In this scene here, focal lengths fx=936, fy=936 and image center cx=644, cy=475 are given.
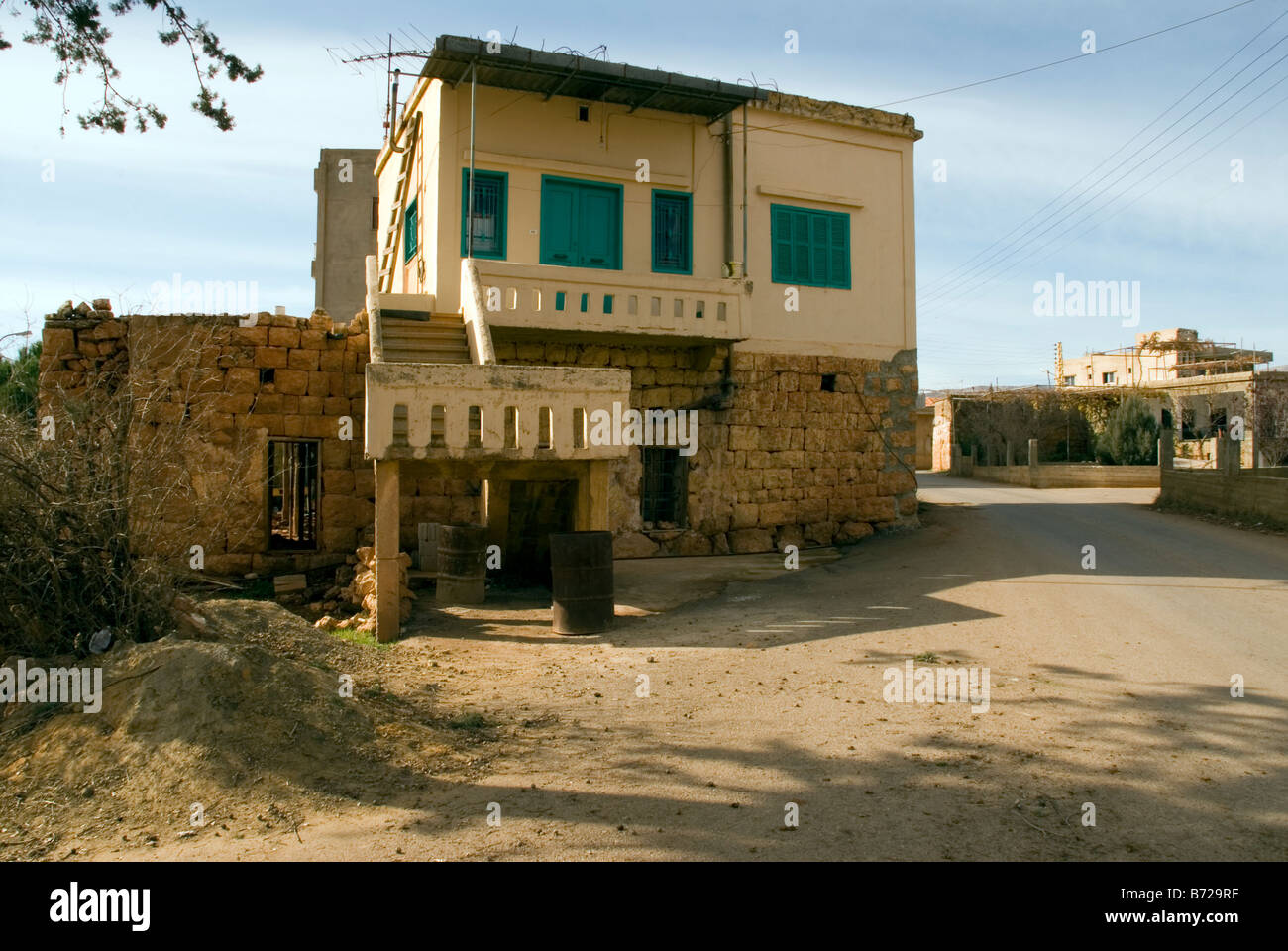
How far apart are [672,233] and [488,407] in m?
7.24

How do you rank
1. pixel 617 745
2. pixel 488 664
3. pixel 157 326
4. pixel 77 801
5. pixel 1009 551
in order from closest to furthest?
pixel 77 801, pixel 617 745, pixel 488 664, pixel 157 326, pixel 1009 551

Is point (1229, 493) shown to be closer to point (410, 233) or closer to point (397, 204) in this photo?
point (410, 233)

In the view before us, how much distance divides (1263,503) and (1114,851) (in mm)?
13902

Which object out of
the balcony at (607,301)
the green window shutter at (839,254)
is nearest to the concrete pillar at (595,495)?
the balcony at (607,301)

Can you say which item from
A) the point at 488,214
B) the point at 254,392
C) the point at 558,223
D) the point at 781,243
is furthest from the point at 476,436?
the point at 781,243

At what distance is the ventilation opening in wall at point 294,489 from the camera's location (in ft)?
44.8

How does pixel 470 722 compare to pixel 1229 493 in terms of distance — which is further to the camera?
pixel 1229 493

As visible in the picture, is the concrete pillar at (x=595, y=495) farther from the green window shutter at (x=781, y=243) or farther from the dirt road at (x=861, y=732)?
the green window shutter at (x=781, y=243)

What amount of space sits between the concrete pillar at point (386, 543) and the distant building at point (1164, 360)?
1489 inches

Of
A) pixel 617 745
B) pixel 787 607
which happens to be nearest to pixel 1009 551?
pixel 787 607

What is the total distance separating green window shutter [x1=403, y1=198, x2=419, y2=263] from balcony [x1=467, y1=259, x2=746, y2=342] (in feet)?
11.6

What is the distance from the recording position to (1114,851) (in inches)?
173

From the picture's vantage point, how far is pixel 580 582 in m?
9.80

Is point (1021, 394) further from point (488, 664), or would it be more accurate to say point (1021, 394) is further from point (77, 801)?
point (77, 801)
